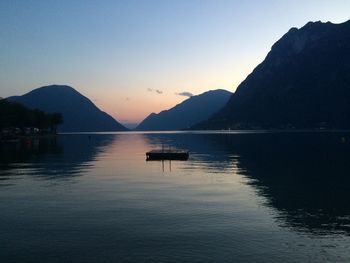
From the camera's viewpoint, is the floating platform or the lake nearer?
the lake

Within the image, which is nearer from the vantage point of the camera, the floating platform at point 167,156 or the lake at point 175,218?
the lake at point 175,218

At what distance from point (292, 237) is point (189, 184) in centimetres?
3238

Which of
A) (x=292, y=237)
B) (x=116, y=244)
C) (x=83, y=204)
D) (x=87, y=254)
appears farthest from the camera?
(x=83, y=204)

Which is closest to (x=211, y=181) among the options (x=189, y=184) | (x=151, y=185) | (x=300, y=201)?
(x=189, y=184)

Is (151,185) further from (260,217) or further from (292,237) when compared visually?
(292,237)

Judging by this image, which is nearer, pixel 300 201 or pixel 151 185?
pixel 300 201

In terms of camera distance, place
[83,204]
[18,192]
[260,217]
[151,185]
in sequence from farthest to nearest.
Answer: [151,185]
[18,192]
[83,204]
[260,217]

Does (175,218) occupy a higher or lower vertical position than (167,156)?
lower

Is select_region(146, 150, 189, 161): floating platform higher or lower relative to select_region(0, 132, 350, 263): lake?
higher

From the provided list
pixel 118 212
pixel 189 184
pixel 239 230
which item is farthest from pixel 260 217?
pixel 189 184

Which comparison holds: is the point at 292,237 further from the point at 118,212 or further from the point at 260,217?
the point at 118,212

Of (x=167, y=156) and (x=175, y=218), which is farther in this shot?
(x=167, y=156)

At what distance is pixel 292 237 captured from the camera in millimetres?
33344

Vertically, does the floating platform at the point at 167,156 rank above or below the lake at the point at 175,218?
above
